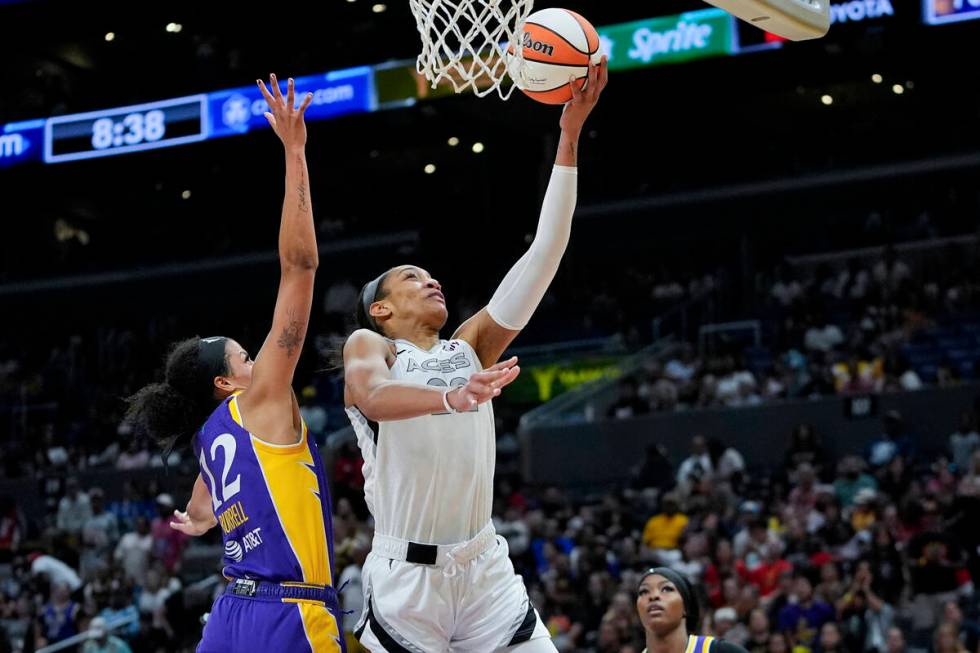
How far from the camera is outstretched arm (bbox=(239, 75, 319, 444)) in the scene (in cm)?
422

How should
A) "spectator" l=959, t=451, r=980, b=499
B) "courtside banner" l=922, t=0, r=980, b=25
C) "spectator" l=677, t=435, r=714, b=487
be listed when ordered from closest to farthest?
"spectator" l=959, t=451, r=980, b=499
"spectator" l=677, t=435, r=714, b=487
"courtside banner" l=922, t=0, r=980, b=25

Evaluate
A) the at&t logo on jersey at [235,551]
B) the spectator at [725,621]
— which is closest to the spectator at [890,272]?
the spectator at [725,621]

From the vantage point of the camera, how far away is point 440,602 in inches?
173

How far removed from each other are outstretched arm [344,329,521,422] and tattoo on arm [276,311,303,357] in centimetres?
21

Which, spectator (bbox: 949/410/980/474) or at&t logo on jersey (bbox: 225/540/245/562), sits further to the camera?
spectator (bbox: 949/410/980/474)

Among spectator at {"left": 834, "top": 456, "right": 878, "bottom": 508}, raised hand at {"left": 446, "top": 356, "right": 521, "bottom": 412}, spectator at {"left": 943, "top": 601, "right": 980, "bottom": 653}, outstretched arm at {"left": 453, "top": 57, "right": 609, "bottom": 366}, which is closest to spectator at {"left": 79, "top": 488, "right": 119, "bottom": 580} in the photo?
spectator at {"left": 834, "top": 456, "right": 878, "bottom": 508}

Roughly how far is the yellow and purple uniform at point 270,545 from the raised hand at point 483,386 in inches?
26.9

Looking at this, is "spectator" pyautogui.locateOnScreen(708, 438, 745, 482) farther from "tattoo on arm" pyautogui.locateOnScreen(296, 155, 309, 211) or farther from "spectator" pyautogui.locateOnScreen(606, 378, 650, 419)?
"tattoo on arm" pyautogui.locateOnScreen(296, 155, 309, 211)

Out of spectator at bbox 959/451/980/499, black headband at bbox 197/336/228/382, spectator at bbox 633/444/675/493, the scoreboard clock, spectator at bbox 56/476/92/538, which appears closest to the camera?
black headband at bbox 197/336/228/382

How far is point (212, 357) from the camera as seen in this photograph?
4609 mm

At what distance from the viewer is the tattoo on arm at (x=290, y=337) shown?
4215 millimetres

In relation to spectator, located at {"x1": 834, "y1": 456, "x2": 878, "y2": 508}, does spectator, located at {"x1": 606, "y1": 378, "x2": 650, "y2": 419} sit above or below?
above

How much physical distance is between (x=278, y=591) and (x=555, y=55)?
2352 millimetres

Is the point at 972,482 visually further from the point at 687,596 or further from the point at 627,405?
the point at 687,596
